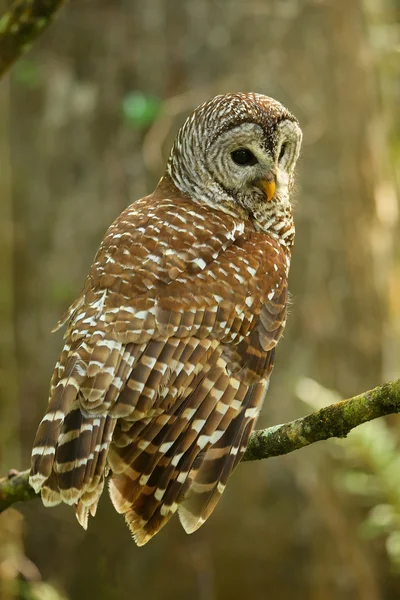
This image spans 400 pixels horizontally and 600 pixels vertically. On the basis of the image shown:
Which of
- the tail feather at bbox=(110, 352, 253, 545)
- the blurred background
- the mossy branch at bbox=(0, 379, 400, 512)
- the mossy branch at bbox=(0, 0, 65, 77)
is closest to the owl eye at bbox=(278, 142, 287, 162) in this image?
the mossy branch at bbox=(0, 0, 65, 77)

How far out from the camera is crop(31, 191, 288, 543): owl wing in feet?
9.25

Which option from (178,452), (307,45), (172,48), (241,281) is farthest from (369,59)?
(178,452)

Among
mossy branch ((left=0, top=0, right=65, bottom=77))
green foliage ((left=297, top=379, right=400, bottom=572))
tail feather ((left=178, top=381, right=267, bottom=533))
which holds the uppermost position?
mossy branch ((left=0, top=0, right=65, bottom=77))

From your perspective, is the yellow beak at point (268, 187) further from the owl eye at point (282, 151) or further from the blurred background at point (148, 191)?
the blurred background at point (148, 191)

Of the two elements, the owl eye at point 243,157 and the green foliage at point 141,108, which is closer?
the owl eye at point 243,157

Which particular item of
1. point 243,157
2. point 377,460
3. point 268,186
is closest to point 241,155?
point 243,157

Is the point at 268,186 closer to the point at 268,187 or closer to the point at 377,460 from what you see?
the point at 268,187

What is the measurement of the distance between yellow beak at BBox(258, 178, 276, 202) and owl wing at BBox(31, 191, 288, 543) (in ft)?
0.87

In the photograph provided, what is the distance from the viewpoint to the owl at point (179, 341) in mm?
2844

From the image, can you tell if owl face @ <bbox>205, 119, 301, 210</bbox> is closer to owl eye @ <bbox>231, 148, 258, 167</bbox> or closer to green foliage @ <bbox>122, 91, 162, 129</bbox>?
owl eye @ <bbox>231, 148, 258, 167</bbox>

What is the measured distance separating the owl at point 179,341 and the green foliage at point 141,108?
5.72 ft

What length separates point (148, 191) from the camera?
18.8ft

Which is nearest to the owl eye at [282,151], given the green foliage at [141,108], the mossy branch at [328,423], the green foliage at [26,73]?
the mossy branch at [328,423]

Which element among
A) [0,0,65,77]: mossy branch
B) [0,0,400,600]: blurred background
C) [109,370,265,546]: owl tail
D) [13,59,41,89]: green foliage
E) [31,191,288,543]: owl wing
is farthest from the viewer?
[13,59,41,89]: green foliage
